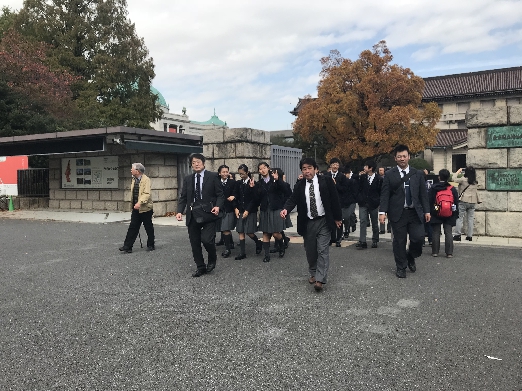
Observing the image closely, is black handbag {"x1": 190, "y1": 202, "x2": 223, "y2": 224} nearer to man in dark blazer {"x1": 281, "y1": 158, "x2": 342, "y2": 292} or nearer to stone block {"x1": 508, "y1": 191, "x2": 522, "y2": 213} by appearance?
man in dark blazer {"x1": 281, "y1": 158, "x2": 342, "y2": 292}

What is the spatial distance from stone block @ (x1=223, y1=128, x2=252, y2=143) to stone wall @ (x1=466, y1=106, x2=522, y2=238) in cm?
590

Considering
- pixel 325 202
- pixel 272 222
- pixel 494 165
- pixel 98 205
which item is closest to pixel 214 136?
pixel 272 222

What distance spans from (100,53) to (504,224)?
32563 mm

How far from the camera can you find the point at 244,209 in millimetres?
7844

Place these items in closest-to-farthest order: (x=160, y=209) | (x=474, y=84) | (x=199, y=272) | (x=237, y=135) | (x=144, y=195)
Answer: (x=199, y=272) → (x=144, y=195) → (x=237, y=135) → (x=160, y=209) → (x=474, y=84)

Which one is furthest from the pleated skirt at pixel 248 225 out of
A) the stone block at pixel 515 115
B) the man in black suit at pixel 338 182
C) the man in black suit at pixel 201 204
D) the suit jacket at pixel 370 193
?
the stone block at pixel 515 115

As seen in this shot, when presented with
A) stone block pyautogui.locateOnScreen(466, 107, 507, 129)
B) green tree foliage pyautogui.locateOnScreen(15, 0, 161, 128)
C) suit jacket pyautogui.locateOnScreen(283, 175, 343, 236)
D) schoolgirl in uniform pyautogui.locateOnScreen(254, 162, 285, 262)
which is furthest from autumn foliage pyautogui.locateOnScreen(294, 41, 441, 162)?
suit jacket pyautogui.locateOnScreen(283, 175, 343, 236)

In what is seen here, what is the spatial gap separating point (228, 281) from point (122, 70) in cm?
3192

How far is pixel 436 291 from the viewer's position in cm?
528

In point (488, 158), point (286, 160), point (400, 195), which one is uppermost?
point (286, 160)

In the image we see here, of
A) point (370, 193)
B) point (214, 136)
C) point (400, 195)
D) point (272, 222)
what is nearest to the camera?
point (400, 195)

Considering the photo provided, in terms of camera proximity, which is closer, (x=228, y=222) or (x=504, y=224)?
(x=228, y=222)

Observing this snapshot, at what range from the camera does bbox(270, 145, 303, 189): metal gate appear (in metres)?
14.5

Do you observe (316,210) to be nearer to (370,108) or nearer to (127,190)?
(127,190)
